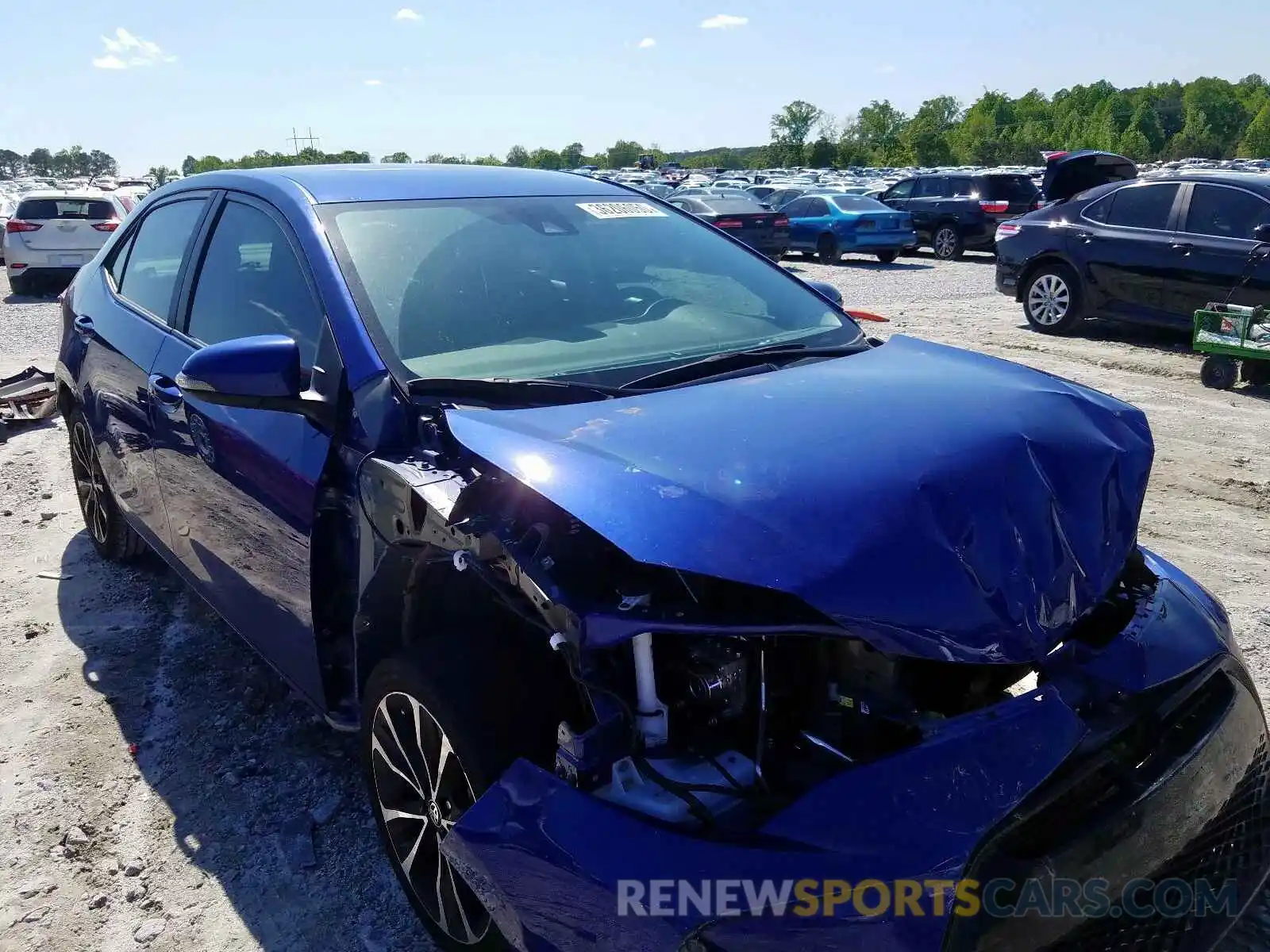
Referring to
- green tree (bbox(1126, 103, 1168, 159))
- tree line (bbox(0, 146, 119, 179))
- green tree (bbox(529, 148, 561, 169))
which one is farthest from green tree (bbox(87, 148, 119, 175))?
green tree (bbox(1126, 103, 1168, 159))

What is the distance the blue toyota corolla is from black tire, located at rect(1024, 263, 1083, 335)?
8.39 meters

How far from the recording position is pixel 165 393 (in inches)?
→ 131

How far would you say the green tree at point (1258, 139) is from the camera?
90.9 metres

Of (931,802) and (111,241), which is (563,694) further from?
(111,241)

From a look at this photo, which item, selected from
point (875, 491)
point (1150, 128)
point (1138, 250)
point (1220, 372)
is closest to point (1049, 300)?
point (1138, 250)

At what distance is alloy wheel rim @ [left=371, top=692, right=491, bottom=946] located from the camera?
2.19 metres

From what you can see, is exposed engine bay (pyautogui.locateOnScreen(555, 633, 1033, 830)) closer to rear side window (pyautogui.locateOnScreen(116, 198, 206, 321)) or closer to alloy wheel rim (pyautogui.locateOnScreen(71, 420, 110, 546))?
rear side window (pyautogui.locateOnScreen(116, 198, 206, 321))

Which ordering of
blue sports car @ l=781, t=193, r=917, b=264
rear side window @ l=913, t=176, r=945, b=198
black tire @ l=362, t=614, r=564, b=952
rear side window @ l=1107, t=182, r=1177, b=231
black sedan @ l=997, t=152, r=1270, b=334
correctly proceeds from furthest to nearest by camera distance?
rear side window @ l=913, t=176, r=945, b=198, blue sports car @ l=781, t=193, r=917, b=264, rear side window @ l=1107, t=182, r=1177, b=231, black sedan @ l=997, t=152, r=1270, b=334, black tire @ l=362, t=614, r=564, b=952

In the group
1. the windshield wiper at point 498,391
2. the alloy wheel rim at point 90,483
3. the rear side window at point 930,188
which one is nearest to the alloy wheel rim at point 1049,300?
the alloy wheel rim at point 90,483

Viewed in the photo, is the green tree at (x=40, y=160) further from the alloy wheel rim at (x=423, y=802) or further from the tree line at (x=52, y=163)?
the alloy wheel rim at (x=423, y=802)

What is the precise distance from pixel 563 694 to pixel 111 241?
3609mm

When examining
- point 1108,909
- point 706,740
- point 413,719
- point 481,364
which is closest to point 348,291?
point 481,364

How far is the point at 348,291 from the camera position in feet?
8.82

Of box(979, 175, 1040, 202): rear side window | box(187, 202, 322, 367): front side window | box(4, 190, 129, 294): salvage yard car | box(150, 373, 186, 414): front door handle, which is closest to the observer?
box(187, 202, 322, 367): front side window
